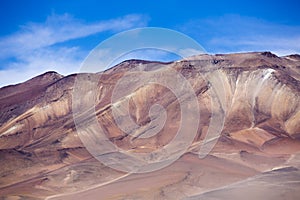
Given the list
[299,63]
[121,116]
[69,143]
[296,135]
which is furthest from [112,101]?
[299,63]

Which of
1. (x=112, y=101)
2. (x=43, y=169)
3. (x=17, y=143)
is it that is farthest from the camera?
(x=112, y=101)

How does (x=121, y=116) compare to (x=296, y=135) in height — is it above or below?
above

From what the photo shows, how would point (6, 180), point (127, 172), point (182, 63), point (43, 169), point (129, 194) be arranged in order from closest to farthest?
point (129, 194) → point (127, 172) → point (6, 180) → point (43, 169) → point (182, 63)

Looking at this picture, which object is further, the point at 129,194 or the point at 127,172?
the point at 127,172

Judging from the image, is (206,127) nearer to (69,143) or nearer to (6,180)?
(69,143)

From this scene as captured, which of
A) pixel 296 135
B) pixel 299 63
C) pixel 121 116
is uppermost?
pixel 299 63

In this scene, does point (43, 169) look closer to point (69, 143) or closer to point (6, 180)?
point (6, 180)
